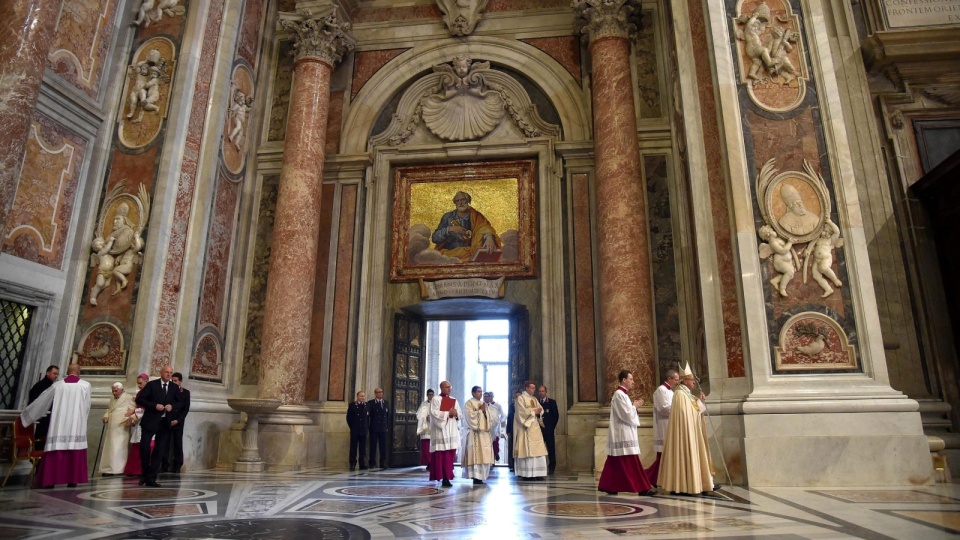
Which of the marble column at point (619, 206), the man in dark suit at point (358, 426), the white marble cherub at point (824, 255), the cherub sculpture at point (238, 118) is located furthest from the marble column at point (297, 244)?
the white marble cherub at point (824, 255)

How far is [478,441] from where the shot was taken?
25.2 ft

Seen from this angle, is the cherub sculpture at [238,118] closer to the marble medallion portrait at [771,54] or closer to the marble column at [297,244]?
the marble column at [297,244]

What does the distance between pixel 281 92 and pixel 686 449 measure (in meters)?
9.59

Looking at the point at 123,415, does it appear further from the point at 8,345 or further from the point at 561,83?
the point at 561,83

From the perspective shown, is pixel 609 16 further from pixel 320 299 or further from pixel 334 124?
pixel 320 299

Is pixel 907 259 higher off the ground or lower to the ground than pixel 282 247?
lower

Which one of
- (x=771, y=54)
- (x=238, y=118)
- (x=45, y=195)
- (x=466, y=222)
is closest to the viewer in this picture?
(x=771, y=54)

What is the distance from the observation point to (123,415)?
7781 mm

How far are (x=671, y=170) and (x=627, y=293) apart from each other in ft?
7.78

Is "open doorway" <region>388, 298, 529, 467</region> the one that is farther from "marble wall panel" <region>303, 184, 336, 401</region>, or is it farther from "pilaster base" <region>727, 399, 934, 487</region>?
"pilaster base" <region>727, 399, 934, 487</region>

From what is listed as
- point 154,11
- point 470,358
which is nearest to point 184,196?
point 154,11

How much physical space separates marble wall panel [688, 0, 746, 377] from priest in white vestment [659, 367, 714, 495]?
1043 millimetres

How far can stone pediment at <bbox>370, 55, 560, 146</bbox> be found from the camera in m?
11.6

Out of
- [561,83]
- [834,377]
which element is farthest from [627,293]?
[561,83]
